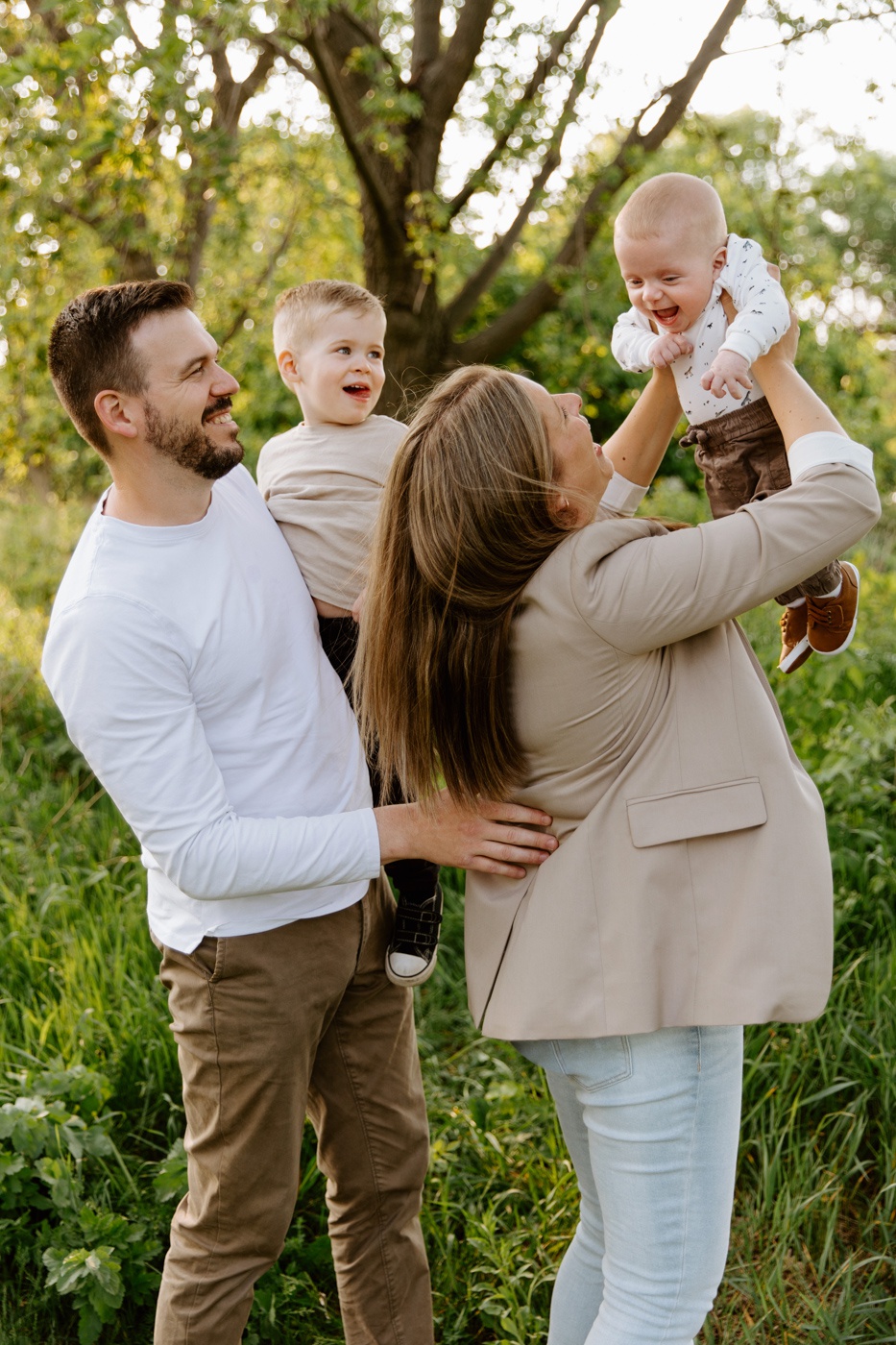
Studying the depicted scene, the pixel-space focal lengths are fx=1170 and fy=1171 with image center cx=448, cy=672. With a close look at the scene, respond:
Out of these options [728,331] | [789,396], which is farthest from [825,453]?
[728,331]

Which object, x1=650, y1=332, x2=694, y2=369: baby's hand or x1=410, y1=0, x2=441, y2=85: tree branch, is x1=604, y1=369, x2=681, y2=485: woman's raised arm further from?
x1=410, y1=0, x2=441, y2=85: tree branch

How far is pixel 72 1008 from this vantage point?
3.27 m

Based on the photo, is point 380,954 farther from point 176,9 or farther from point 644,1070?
point 176,9

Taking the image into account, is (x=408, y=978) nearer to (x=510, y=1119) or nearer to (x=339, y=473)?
(x=339, y=473)

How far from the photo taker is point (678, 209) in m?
2.03

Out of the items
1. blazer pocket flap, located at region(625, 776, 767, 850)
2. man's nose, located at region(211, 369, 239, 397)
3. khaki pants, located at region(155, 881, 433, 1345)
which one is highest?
man's nose, located at region(211, 369, 239, 397)

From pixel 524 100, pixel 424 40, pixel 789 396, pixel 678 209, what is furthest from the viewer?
pixel 424 40

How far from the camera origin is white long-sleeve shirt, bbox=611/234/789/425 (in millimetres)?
1844

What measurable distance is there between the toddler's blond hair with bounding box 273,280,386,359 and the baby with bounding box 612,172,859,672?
0.56 metres

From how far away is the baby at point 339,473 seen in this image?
7.13ft

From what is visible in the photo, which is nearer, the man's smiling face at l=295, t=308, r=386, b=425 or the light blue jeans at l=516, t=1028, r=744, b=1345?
the light blue jeans at l=516, t=1028, r=744, b=1345

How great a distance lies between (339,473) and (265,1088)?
1.15 meters

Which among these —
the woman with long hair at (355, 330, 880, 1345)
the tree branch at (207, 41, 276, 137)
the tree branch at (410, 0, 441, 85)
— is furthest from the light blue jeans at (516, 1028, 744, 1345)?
the tree branch at (207, 41, 276, 137)

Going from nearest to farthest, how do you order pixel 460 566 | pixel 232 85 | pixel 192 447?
pixel 460 566
pixel 192 447
pixel 232 85
